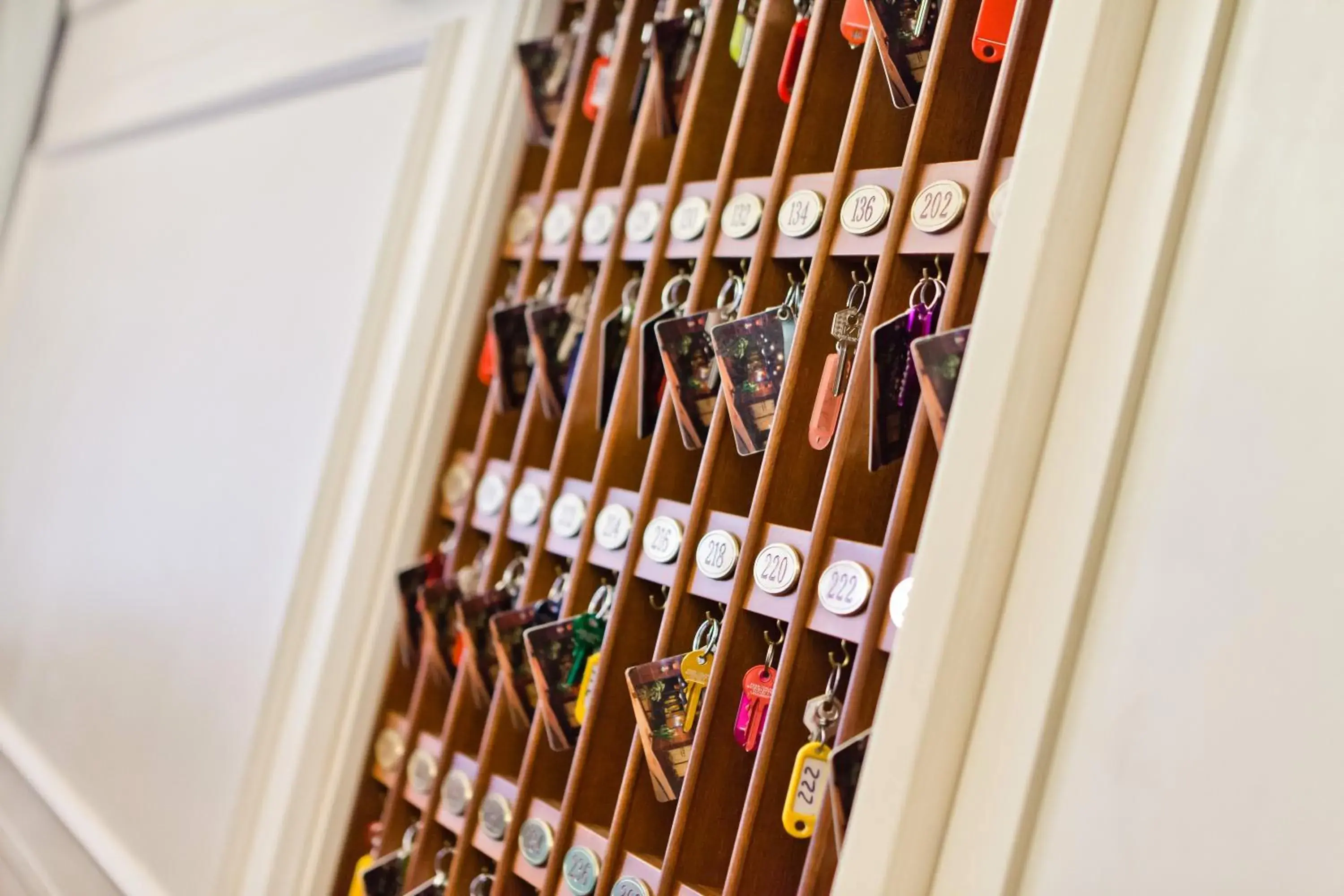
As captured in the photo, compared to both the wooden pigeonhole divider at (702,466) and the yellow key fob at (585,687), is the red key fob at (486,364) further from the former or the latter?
the yellow key fob at (585,687)

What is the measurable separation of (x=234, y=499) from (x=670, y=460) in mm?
879

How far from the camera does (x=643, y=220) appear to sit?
1.27 meters

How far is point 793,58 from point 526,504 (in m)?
0.56

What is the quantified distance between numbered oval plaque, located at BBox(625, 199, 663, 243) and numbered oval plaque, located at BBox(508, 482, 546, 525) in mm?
303

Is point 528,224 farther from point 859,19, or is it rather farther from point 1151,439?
point 1151,439

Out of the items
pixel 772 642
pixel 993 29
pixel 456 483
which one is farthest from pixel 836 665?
pixel 456 483

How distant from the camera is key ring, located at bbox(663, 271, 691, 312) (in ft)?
4.00

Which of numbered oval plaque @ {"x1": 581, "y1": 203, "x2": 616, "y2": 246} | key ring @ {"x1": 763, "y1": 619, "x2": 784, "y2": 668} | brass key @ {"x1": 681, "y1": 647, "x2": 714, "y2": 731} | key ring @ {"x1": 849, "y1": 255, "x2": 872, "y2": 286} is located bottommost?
brass key @ {"x1": 681, "y1": 647, "x2": 714, "y2": 731}

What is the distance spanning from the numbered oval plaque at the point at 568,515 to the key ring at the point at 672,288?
228mm

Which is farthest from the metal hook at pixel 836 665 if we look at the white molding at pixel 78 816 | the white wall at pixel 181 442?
the white molding at pixel 78 816

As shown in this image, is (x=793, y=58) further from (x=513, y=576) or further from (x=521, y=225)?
(x=513, y=576)

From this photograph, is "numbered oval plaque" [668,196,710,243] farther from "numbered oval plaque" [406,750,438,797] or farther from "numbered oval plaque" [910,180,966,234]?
"numbered oval plaque" [406,750,438,797]

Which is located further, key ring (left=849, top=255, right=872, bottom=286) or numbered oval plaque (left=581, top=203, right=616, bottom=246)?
numbered oval plaque (left=581, top=203, right=616, bottom=246)

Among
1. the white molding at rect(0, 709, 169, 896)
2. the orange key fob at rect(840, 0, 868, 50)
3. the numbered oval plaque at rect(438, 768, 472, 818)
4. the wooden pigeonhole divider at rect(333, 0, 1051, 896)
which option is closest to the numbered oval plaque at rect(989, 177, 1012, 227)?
the wooden pigeonhole divider at rect(333, 0, 1051, 896)
